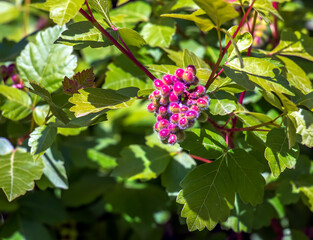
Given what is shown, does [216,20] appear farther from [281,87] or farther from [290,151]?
[290,151]

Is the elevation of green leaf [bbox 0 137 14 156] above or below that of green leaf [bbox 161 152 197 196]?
above

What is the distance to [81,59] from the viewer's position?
2.17 meters

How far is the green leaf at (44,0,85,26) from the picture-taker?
974mm

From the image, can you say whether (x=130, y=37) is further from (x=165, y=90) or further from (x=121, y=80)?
(x=121, y=80)

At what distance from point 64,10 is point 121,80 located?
0.59 m

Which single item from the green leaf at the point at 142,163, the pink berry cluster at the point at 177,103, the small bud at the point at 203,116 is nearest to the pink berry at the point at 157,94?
the pink berry cluster at the point at 177,103

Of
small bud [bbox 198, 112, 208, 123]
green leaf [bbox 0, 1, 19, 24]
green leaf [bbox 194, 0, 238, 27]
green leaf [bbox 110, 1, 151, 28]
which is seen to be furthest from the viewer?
green leaf [bbox 0, 1, 19, 24]

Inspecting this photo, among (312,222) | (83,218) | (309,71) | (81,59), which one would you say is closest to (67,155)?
(83,218)

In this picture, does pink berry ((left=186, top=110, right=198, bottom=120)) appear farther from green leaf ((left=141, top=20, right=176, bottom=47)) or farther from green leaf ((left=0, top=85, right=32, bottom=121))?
green leaf ((left=0, top=85, right=32, bottom=121))

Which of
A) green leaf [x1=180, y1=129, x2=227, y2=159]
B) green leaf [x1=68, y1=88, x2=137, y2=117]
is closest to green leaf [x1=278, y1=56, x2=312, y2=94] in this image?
green leaf [x1=180, y1=129, x2=227, y2=159]

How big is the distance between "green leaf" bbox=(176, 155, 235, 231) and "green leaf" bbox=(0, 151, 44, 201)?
44 centimetres

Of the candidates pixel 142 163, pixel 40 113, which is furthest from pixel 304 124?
pixel 40 113

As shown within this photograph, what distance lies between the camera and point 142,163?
1.43 metres

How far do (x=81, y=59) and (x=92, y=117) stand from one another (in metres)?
1.18
